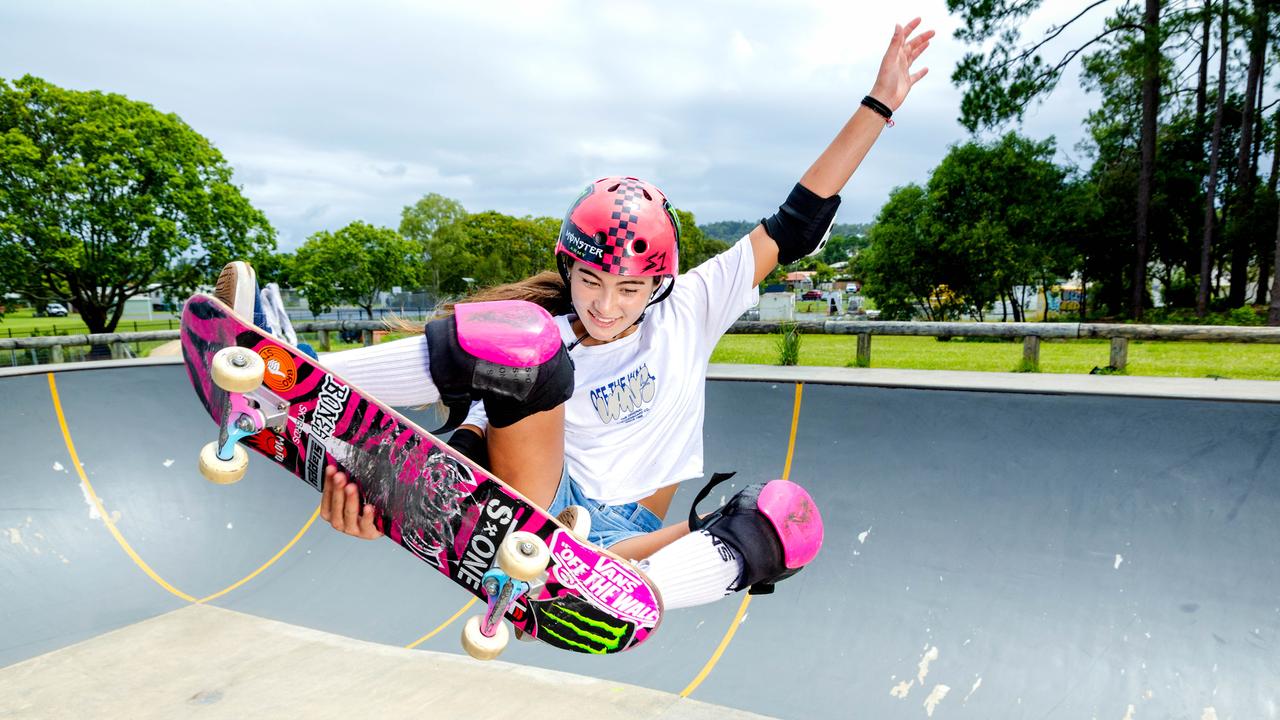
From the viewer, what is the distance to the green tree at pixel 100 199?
20984 millimetres

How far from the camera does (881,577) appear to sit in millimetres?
4238

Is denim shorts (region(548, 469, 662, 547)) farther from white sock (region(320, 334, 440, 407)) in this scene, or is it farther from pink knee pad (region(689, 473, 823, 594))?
white sock (region(320, 334, 440, 407))

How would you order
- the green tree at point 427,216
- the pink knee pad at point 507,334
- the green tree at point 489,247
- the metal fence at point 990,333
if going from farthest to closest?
1. the green tree at point 427,216
2. the green tree at point 489,247
3. the metal fence at point 990,333
4. the pink knee pad at point 507,334

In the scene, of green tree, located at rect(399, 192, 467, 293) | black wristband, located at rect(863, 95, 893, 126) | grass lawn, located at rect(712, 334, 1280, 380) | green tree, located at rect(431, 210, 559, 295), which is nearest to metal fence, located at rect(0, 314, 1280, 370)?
grass lawn, located at rect(712, 334, 1280, 380)

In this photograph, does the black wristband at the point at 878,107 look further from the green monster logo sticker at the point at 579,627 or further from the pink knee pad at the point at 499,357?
the green monster logo sticker at the point at 579,627

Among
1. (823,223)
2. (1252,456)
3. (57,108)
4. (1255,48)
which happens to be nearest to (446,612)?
(823,223)

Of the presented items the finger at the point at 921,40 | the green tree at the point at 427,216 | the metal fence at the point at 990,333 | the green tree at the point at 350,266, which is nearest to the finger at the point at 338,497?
the finger at the point at 921,40

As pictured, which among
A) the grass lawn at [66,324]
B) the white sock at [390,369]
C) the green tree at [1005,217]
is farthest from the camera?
the grass lawn at [66,324]

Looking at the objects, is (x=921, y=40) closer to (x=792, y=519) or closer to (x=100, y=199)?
(x=792, y=519)

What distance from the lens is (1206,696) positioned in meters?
3.31

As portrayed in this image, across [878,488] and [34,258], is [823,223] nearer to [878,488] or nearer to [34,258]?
[878,488]

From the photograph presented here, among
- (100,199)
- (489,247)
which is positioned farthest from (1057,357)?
(489,247)

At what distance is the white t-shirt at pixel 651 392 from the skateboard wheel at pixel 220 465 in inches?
31.5

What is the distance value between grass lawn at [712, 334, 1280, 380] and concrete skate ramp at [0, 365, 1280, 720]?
598 cm
